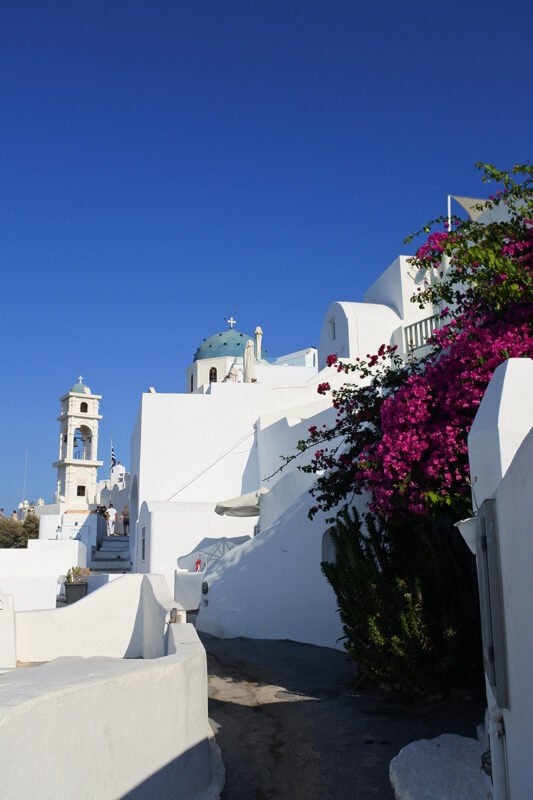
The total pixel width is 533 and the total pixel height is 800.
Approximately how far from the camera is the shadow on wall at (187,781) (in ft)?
12.6

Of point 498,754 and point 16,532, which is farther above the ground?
point 16,532

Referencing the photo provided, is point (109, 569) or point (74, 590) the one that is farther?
point (109, 569)

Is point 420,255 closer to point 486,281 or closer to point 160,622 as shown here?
point 486,281

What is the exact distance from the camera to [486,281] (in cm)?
684

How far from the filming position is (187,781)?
14.5 ft

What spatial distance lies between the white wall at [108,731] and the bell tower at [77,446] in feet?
133

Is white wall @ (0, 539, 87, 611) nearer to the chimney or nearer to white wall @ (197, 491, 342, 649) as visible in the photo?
white wall @ (197, 491, 342, 649)

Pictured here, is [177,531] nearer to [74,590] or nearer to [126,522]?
[74,590]

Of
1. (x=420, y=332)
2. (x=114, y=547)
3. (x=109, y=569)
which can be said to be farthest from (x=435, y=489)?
(x=114, y=547)

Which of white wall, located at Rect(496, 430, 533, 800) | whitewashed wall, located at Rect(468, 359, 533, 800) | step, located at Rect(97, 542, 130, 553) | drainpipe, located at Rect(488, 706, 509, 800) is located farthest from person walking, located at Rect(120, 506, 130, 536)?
white wall, located at Rect(496, 430, 533, 800)

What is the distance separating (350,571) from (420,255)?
10.7ft

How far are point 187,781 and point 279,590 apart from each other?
683 cm

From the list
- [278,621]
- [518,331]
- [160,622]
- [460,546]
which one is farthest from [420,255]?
[278,621]

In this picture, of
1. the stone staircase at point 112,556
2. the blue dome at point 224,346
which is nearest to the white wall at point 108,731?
the stone staircase at point 112,556
